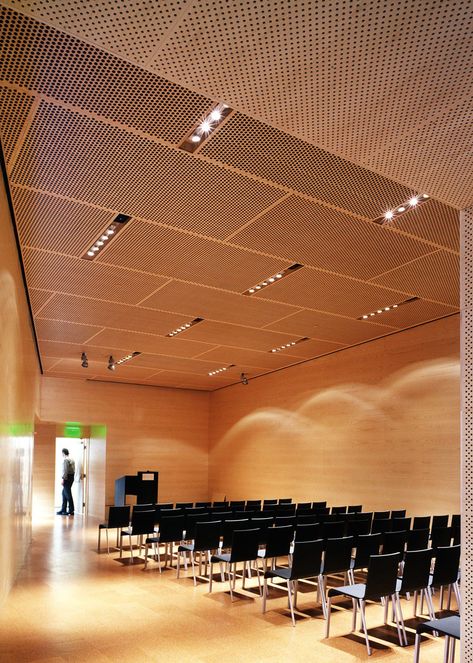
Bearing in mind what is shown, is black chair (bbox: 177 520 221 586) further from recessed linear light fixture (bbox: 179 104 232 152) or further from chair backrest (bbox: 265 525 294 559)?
recessed linear light fixture (bbox: 179 104 232 152)

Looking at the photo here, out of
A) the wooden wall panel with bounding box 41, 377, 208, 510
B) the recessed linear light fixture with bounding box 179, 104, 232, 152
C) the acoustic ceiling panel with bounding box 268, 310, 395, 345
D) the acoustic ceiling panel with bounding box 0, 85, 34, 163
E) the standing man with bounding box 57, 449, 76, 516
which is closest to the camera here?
the acoustic ceiling panel with bounding box 0, 85, 34, 163

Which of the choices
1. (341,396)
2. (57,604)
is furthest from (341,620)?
(341,396)

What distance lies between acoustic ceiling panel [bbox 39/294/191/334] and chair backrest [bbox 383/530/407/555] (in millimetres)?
6065

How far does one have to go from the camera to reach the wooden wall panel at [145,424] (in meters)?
19.8

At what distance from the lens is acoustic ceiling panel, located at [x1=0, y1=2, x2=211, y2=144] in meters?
4.28

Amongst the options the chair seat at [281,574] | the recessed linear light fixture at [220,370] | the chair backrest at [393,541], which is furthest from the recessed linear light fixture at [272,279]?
the recessed linear light fixture at [220,370]

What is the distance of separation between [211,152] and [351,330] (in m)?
8.47

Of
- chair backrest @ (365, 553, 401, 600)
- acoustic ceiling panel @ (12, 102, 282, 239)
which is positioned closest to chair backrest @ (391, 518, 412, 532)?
chair backrest @ (365, 553, 401, 600)

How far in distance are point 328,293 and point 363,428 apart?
5.27 m

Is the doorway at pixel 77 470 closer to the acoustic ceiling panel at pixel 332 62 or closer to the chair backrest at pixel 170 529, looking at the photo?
the chair backrest at pixel 170 529

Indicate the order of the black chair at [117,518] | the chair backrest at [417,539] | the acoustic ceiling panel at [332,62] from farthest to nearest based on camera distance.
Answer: the black chair at [117,518] < the chair backrest at [417,539] < the acoustic ceiling panel at [332,62]

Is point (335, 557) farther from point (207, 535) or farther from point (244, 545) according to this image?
point (207, 535)

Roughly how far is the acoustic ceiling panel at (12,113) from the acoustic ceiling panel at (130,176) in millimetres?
112

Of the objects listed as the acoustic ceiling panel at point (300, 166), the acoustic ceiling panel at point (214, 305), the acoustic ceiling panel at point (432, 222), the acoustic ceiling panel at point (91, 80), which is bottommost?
the acoustic ceiling panel at point (214, 305)
